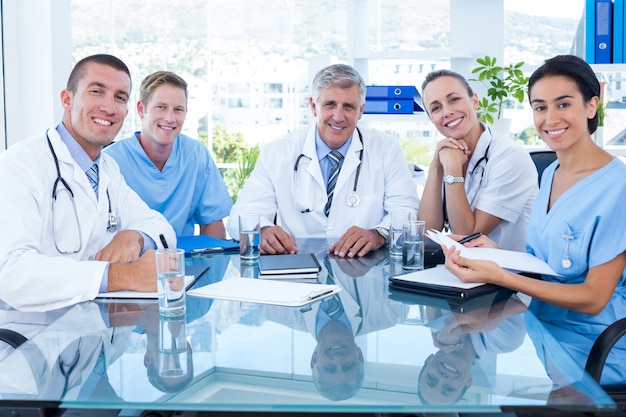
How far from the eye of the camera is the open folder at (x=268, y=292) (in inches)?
63.7

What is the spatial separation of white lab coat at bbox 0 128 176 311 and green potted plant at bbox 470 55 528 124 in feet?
6.43

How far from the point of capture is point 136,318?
1.48 m

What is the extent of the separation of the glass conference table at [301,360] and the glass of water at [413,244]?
1.07 feet

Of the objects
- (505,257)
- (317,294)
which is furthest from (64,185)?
(505,257)

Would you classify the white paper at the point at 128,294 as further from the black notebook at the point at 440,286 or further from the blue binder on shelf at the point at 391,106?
the blue binder on shelf at the point at 391,106

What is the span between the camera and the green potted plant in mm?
3557

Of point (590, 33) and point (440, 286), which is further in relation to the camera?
point (590, 33)

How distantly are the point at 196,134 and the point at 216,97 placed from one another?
36 cm

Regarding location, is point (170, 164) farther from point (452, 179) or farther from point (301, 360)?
point (301, 360)

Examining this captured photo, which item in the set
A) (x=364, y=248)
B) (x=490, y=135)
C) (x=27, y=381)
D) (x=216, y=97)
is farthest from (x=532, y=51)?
(x=27, y=381)

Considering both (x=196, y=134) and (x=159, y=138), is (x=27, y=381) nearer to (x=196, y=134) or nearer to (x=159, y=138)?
(x=159, y=138)

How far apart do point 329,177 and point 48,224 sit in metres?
1.19

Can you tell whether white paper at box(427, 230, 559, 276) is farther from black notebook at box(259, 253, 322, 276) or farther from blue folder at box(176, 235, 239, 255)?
blue folder at box(176, 235, 239, 255)

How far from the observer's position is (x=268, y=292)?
1694 millimetres
